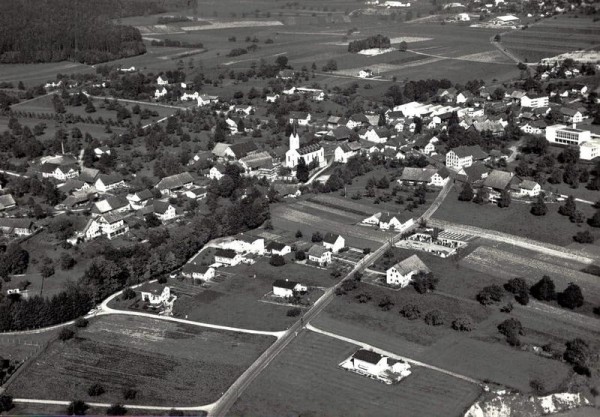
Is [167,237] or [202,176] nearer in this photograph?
[167,237]

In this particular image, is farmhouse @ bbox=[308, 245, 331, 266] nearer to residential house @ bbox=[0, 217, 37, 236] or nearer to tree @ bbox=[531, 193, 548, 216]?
tree @ bbox=[531, 193, 548, 216]

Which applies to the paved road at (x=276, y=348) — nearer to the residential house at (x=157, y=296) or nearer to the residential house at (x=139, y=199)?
the residential house at (x=157, y=296)

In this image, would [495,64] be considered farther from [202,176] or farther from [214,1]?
[214,1]

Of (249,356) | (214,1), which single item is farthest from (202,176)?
(214,1)

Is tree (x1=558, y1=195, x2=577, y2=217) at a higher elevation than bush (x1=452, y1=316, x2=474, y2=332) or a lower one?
higher

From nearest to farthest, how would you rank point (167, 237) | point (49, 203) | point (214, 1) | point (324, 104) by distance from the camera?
point (167, 237) < point (49, 203) < point (324, 104) < point (214, 1)

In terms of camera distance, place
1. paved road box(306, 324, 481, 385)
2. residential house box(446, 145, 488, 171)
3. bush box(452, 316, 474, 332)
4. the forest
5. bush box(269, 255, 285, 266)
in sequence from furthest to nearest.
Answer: the forest < residential house box(446, 145, 488, 171) < bush box(269, 255, 285, 266) < bush box(452, 316, 474, 332) < paved road box(306, 324, 481, 385)

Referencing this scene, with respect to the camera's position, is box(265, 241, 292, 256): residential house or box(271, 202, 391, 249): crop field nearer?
box(265, 241, 292, 256): residential house

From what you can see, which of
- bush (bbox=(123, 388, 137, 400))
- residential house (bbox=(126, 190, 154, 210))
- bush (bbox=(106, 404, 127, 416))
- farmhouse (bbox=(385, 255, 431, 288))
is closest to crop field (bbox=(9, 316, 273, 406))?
bush (bbox=(123, 388, 137, 400))
